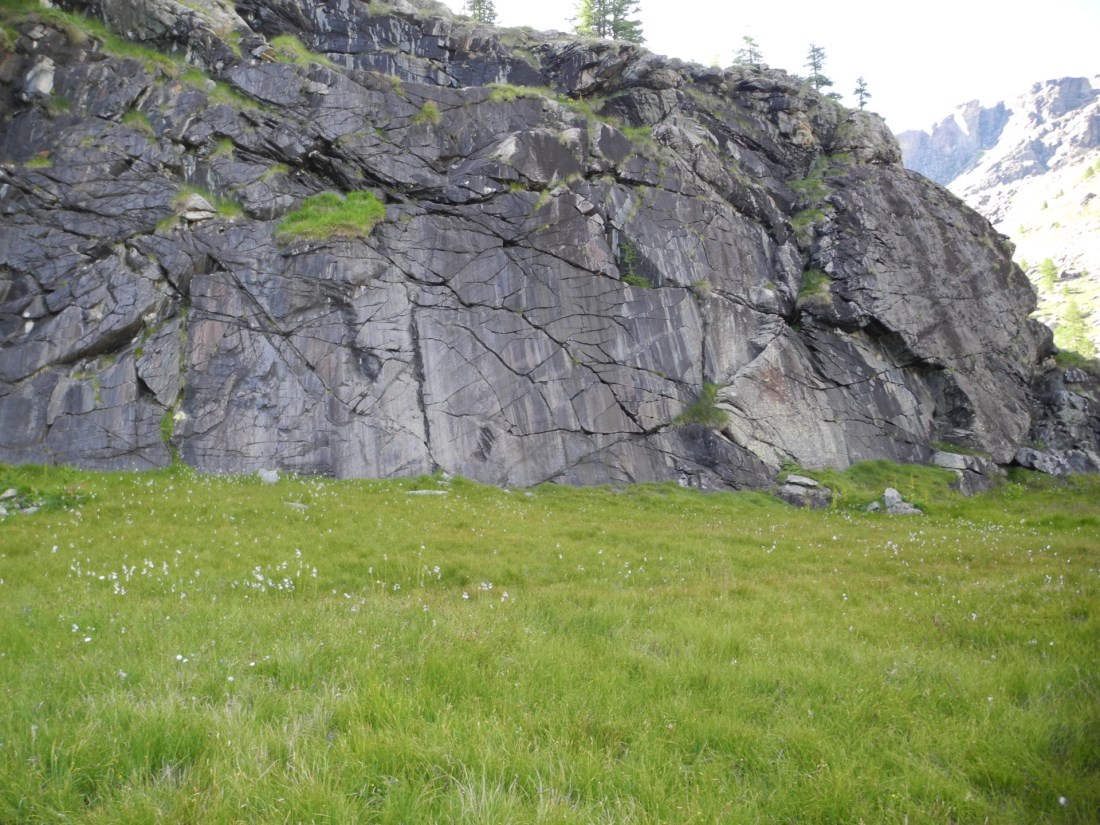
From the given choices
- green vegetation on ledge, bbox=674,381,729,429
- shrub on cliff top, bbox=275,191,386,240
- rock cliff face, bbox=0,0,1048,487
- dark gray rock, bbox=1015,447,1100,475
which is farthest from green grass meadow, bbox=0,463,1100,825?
dark gray rock, bbox=1015,447,1100,475

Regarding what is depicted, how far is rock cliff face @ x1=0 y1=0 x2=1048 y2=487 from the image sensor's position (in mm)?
26250

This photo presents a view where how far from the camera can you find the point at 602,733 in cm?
507

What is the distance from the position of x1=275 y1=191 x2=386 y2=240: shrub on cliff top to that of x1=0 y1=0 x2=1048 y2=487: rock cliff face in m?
→ 0.56

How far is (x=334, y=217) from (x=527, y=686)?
29.8 meters

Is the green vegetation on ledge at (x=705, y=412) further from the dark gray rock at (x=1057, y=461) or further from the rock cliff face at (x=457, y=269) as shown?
the dark gray rock at (x=1057, y=461)

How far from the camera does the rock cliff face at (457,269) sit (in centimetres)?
2625

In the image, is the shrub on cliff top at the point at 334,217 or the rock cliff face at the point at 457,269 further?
the shrub on cliff top at the point at 334,217

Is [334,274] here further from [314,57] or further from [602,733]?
[602,733]

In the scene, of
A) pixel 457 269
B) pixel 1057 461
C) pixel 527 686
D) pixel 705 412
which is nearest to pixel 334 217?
pixel 457 269

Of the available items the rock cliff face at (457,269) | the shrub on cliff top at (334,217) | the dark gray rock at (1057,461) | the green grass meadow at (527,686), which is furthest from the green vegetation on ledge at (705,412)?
the dark gray rock at (1057,461)

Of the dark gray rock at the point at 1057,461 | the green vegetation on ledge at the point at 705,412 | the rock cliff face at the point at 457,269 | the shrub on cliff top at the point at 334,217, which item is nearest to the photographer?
the rock cliff face at the point at 457,269

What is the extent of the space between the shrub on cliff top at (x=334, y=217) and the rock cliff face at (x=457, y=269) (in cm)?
56

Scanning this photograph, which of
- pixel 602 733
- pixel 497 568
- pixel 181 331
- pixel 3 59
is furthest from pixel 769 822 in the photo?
pixel 3 59

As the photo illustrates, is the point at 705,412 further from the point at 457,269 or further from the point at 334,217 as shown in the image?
the point at 334,217
